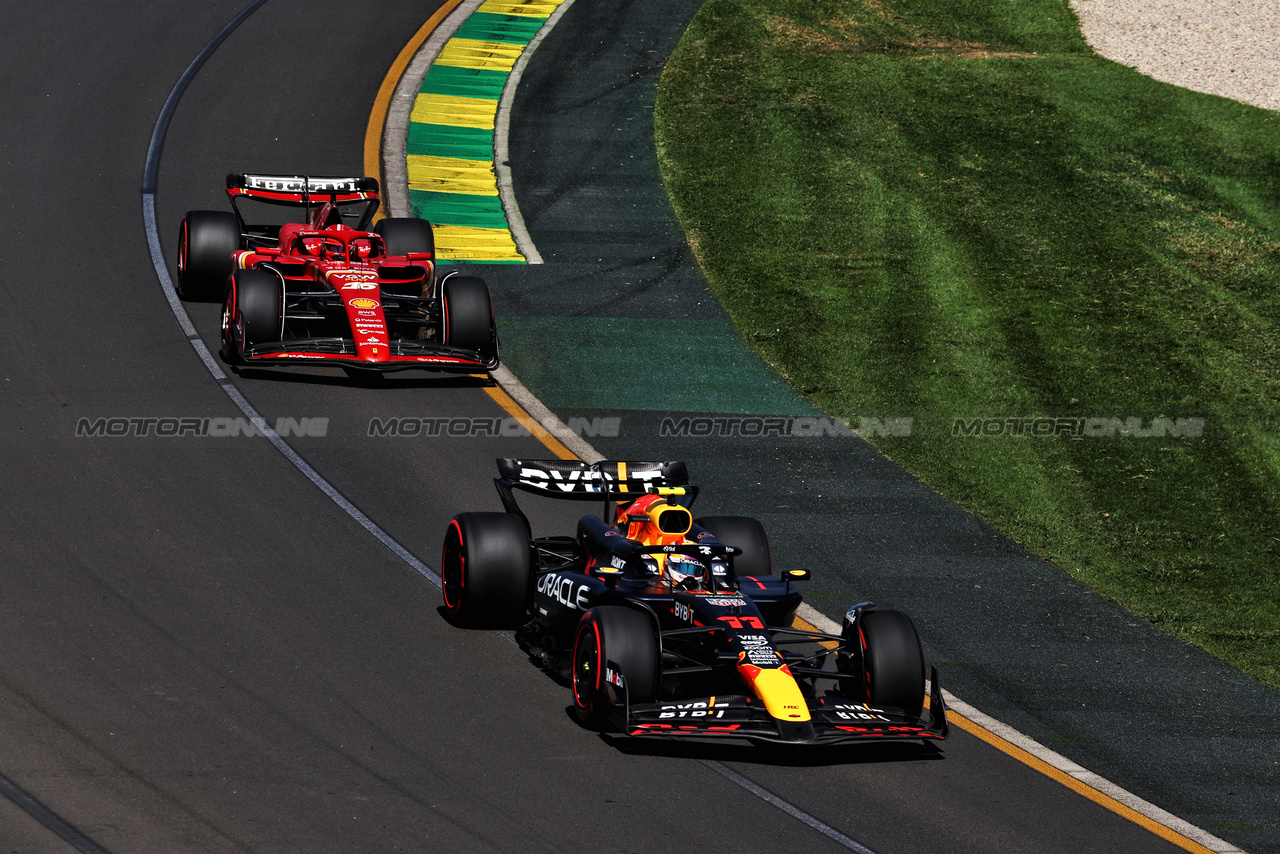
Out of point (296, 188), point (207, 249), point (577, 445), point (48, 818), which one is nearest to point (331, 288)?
point (207, 249)

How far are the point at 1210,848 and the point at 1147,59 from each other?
82.7ft

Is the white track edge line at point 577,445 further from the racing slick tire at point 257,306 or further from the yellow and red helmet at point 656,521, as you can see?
the racing slick tire at point 257,306

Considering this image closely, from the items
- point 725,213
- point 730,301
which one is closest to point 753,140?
point 725,213

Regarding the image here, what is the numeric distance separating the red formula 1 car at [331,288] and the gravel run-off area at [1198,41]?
18686 mm

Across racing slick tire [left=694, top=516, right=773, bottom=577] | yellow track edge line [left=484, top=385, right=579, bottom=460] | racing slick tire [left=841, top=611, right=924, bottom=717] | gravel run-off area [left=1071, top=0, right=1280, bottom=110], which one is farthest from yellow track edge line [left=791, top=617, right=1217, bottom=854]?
gravel run-off area [left=1071, top=0, right=1280, bottom=110]

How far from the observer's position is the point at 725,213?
2584cm

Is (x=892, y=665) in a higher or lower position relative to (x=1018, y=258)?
lower

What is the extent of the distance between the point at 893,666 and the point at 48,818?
5.90 meters

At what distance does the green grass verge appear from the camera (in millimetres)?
18094

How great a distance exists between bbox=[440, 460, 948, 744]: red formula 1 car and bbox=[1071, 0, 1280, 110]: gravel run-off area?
22369 millimetres

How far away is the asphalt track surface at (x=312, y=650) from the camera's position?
10.4 m

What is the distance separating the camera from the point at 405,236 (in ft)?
68.8

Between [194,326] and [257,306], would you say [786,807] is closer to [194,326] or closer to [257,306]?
[257,306]

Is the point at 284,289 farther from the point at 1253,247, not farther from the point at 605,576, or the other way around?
the point at 1253,247
